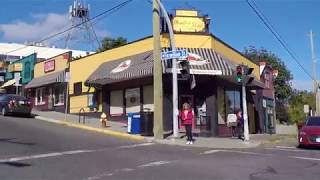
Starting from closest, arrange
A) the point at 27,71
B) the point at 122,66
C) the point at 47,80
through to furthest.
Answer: the point at 122,66 < the point at 47,80 < the point at 27,71

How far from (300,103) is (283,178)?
6554 centimetres

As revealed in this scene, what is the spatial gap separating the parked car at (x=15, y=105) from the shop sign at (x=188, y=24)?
10964mm

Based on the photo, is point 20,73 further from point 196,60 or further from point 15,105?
point 196,60

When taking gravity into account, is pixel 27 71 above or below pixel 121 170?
above

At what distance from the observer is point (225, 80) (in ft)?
96.6

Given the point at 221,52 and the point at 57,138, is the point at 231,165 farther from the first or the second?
the point at 221,52

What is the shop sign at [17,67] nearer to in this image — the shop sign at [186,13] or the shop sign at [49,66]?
the shop sign at [49,66]

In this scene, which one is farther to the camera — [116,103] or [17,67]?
[17,67]

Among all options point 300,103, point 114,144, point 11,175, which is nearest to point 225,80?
point 114,144

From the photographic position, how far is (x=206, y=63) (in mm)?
27500

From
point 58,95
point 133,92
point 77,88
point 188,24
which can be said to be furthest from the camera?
point 58,95

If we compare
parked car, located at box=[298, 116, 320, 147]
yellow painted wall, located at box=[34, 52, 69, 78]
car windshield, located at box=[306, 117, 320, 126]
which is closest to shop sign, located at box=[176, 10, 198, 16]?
car windshield, located at box=[306, 117, 320, 126]

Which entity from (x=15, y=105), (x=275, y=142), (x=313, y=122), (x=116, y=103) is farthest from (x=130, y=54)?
(x=313, y=122)

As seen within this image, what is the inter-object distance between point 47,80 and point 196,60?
17302mm
